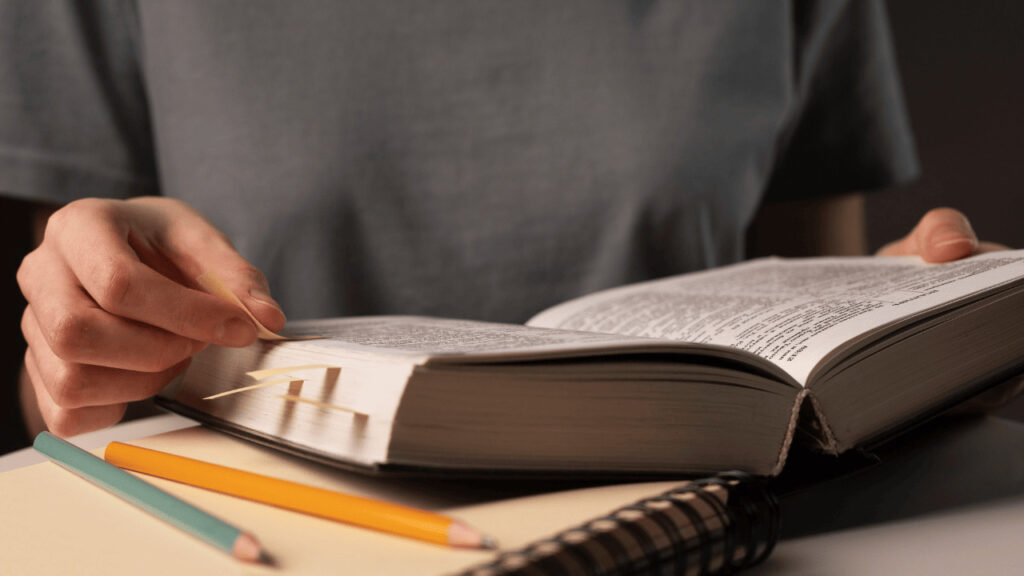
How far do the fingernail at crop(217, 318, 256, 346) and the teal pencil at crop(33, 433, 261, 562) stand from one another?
0.26 feet

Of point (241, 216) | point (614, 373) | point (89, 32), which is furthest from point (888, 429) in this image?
point (89, 32)

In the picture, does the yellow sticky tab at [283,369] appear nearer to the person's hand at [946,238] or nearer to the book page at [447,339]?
the book page at [447,339]

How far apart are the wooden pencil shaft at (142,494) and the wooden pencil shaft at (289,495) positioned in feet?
0.05

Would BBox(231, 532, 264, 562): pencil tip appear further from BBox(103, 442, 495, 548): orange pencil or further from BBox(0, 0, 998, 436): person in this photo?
BBox(0, 0, 998, 436): person

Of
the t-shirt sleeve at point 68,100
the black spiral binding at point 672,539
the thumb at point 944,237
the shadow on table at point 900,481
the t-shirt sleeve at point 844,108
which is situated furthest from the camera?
the t-shirt sleeve at point 844,108

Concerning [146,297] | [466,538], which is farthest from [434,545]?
[146,297]

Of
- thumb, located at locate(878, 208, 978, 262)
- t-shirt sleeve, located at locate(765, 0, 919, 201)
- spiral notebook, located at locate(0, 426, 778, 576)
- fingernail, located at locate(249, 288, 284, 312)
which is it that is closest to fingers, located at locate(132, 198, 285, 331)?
fingernail, located at locate(249, 288, 284, 312)

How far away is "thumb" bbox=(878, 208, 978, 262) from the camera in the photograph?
21.1 inches

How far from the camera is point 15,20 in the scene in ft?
2.70

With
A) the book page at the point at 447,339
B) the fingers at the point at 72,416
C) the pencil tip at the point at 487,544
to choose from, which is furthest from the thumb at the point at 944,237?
the fingers at the point at 72,416

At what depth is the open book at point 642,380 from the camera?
298 millimetres

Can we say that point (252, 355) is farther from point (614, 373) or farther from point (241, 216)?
point (241, 216)

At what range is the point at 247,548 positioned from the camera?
0.81 ft

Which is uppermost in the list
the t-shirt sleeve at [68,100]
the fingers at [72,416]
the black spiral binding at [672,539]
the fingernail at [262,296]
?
the t-shirt sleeve at [68,100]
